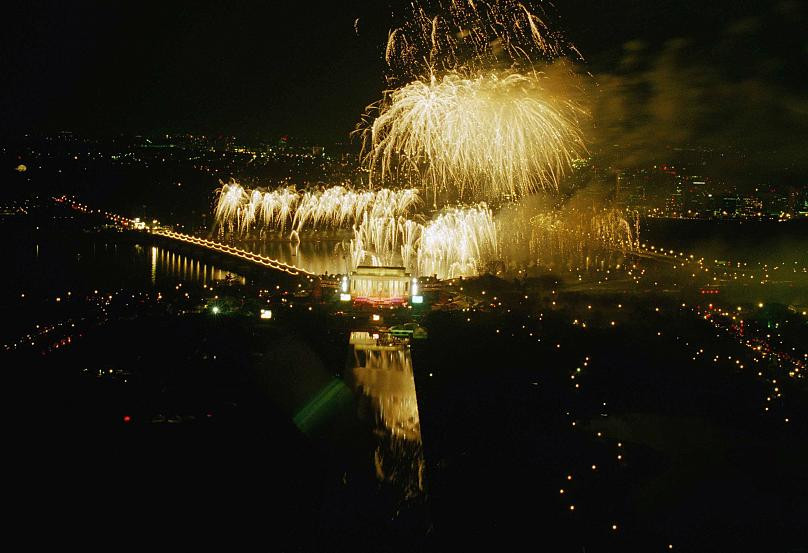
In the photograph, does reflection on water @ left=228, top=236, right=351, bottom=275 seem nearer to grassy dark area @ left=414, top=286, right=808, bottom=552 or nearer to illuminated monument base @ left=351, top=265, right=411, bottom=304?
illuminated monument base @ left=351, top=265, right=411, bottom=304

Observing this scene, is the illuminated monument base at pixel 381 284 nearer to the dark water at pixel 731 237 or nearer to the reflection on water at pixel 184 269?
the reflection on water at pixel 184 269

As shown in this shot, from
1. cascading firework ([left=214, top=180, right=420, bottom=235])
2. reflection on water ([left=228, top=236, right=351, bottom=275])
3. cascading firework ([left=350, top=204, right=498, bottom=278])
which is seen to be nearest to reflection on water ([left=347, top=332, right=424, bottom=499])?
cascading firework ([left=350, top=204, right=498, bottom=278])

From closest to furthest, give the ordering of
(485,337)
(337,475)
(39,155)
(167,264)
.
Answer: (337,475) → (485,337) → (167,264) → (39,155)

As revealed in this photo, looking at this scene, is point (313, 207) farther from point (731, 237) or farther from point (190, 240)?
point (731, 237)

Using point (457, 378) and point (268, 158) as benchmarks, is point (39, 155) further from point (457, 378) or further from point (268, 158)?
point (457, 378)

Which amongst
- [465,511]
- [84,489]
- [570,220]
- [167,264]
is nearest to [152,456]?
[84,489]
